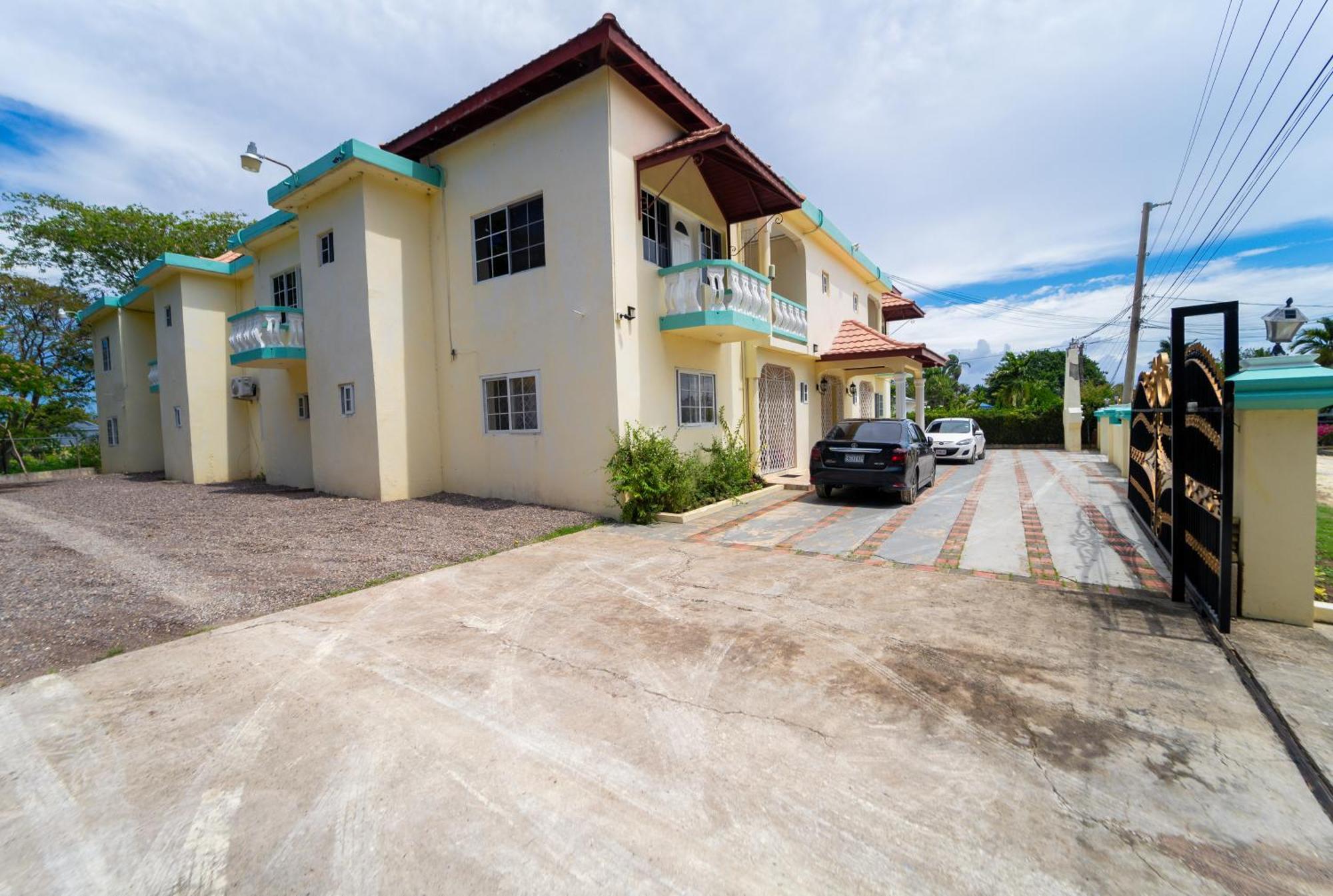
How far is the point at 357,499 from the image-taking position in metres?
11.0

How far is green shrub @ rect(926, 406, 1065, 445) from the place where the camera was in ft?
83.3

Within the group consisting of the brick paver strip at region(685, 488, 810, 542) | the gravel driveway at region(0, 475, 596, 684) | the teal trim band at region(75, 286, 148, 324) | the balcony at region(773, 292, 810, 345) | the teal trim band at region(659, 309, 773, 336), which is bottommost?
the brick paver strip at region(685, 488, 810, 542)

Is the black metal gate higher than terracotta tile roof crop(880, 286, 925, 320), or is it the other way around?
terracotta tile roof crop(880, 286, 925, 320)

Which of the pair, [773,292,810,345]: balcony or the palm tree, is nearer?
[773,292,810,345]: balcony

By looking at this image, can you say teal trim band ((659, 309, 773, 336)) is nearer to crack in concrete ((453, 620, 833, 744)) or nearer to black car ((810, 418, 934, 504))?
black car ((810, 418, 934, 504))

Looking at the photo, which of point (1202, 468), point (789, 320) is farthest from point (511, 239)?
point (1202, 468)

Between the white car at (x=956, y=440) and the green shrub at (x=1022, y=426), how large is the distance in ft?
28.8

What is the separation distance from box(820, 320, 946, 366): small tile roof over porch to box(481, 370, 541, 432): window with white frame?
28.9 feet

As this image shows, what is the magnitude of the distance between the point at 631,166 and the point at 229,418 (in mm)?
14563

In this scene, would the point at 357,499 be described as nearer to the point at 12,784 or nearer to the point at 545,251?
the point at 545,251

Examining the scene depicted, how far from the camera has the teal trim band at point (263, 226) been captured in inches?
504

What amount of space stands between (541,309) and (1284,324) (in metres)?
10.4

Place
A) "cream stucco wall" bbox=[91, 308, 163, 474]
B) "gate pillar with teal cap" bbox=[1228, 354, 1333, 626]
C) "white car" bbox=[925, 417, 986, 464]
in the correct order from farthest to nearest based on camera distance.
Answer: "cream stucco wall" bbox=[91, 308, 163, 474] < "white car" bbox=[925, 417, 986, 464] < "gate pillar with teal cap" bbox=[1228, 354, 1333, 626]

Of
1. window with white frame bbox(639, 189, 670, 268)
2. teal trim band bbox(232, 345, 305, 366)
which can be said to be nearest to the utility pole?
window with white frame bbox(639, 189, 670, 268)
